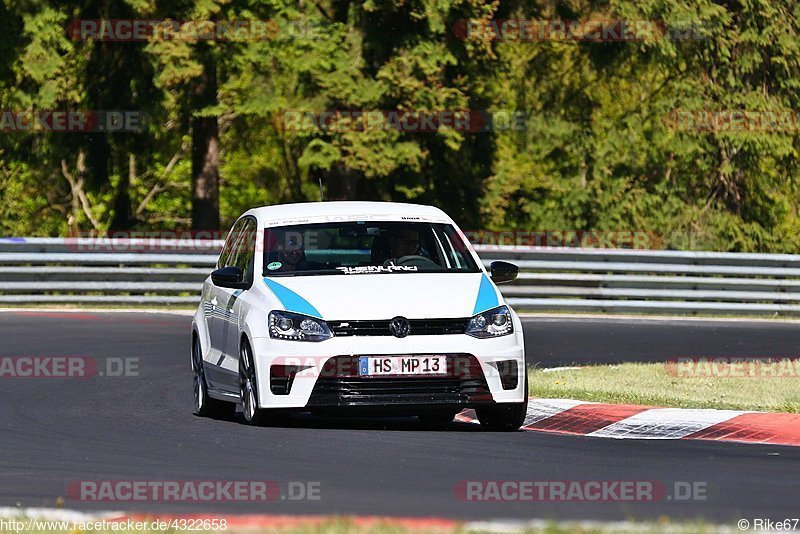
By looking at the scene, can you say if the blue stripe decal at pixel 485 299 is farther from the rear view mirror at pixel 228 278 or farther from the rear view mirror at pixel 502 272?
the rear view mirror at pixel 228 278

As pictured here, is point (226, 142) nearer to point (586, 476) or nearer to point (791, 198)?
point (791, 198)

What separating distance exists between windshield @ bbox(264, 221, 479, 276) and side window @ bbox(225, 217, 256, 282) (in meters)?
0.18

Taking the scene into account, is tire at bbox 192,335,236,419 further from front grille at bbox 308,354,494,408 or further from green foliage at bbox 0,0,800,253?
green foliage at bbox 0,0,800,253

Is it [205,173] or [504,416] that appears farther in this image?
[205,173]

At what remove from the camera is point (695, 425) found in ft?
40.6

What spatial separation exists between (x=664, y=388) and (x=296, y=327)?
4.22m

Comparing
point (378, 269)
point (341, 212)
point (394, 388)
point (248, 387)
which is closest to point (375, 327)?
point (394, 388)

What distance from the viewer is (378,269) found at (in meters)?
12.5

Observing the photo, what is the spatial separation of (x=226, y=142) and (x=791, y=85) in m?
21.7

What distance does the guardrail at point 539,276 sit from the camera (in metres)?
26.1

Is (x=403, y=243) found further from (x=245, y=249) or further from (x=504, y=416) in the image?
(x=504, y=416)

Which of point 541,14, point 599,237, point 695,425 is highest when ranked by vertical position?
point 541,14

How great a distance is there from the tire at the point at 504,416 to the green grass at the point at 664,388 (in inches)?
58.6

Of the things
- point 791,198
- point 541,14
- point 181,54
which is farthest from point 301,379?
point 791,198
